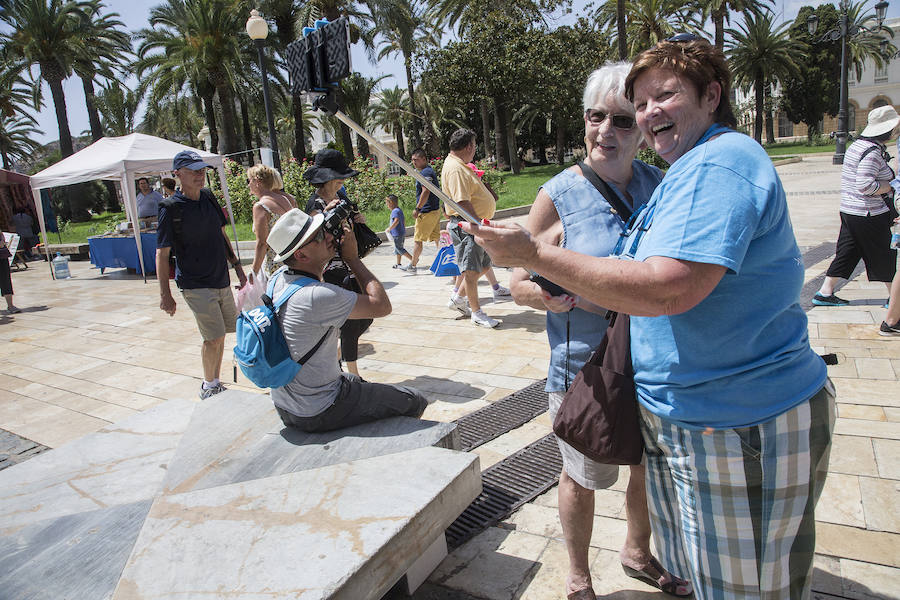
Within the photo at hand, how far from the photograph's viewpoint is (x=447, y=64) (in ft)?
114

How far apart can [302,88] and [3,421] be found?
5089mm

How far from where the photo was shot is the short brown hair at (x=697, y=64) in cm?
155

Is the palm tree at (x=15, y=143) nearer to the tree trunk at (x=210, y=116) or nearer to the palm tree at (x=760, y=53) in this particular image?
the tree trunk at (x=210, y=116)

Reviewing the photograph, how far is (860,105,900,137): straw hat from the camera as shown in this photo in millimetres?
5324

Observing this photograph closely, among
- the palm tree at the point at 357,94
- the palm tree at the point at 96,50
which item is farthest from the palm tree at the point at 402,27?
the palm tree at the point at 96,50

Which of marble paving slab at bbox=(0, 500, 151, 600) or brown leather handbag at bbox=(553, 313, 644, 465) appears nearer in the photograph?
brown leather handbag at bbox=(553, 313, 644, 465)

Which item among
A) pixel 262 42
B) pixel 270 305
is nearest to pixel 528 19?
pixel 262 42

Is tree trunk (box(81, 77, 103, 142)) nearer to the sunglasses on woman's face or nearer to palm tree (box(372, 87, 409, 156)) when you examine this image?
palm tree (box(372, 87, 409, 156))

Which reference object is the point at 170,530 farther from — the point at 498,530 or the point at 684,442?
the point at 684,442

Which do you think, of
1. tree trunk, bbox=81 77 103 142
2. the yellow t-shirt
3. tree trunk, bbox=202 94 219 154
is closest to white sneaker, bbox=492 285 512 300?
the yellow t-shirt

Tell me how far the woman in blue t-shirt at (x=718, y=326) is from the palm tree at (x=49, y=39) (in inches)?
1475

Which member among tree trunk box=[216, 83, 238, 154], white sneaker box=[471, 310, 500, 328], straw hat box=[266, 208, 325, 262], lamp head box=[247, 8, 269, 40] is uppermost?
tree trunk box=[216, 83, 238, 154]

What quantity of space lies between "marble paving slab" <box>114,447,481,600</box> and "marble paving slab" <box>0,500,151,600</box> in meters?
0.12

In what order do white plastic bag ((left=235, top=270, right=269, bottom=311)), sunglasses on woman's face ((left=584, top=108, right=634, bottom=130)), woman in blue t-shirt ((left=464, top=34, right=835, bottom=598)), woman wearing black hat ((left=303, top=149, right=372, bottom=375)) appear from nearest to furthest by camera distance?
woman in blue t-shirt ((left=464, top=34, right=835, bottom=598)) < sunglasses on woman's face ((left=584, top=108, right=634, bottom=130)) < white plastic bag ((left=235, top=270, right=269, bottom=311)) < woman wearing black hat ((left=303, top=149, right=372, bottom=375))
